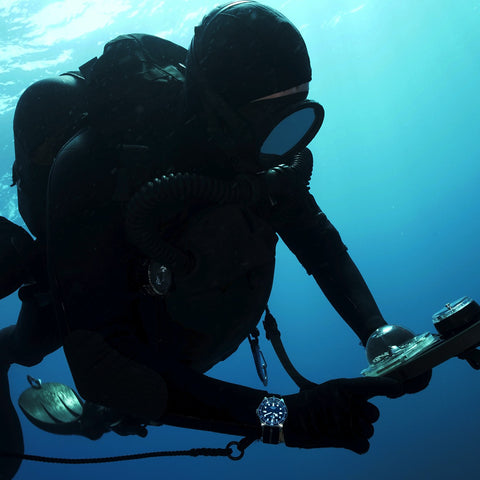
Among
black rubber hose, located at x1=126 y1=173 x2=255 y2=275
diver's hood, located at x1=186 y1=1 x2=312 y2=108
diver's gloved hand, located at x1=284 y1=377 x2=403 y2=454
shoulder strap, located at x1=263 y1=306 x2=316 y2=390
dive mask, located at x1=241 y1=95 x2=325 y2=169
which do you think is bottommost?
diver's gloved hand, located at x1=284 y1=377 x2=403 y2=454

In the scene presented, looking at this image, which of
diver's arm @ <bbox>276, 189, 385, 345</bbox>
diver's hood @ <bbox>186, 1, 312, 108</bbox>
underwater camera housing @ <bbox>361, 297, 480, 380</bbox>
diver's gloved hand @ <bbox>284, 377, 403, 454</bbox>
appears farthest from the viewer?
diver's arm @ <bbox>276, 189, 385, 345</bbox>

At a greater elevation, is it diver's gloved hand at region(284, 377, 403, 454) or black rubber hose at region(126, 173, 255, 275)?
black rubber hose at region(126, 173, 255, 275)

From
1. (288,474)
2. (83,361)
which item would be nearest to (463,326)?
(83,361)

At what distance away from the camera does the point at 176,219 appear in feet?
7.69

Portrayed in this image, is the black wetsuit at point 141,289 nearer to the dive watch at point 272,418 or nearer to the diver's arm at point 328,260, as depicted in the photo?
the dive watch at point 272,418

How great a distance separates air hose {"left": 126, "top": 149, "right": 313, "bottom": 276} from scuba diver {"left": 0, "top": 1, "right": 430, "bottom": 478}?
0.03 feet

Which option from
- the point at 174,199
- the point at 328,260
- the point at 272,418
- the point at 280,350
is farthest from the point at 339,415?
the point at 328,260

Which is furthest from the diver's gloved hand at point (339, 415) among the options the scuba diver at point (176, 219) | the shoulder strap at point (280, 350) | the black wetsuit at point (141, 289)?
the shoulder strap at point (280, 350)

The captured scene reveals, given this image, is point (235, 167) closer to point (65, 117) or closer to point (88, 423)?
point (65, 117)

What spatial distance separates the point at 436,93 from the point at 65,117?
74.5 metres

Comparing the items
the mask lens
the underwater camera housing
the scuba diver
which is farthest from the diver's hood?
the underwater camera housing

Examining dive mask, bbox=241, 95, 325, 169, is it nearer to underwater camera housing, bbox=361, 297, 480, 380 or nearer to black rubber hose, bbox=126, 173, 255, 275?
black rubber hose, bbox=126, 173, 255, 275

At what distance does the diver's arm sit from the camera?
9.24 feet

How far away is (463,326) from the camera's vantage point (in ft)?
Answer: 5.73
